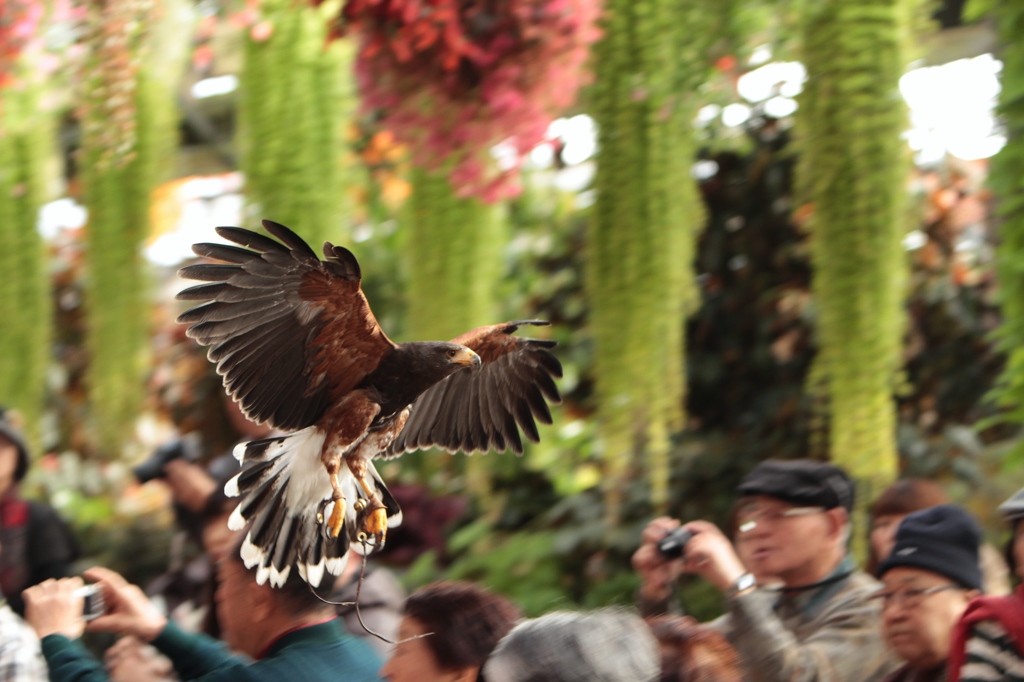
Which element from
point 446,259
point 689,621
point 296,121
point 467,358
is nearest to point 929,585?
point 689,621

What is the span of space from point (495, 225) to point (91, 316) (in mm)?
905

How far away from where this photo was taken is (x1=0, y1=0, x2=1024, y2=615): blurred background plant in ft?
5.81

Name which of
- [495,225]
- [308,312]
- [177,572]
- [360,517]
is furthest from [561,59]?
[177,572]

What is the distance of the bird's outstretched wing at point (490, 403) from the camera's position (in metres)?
1.54

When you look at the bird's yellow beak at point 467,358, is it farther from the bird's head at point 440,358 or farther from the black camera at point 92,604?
the black camera at point 92,604

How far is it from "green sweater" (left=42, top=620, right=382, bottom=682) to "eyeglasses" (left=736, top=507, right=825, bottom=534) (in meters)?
0.59

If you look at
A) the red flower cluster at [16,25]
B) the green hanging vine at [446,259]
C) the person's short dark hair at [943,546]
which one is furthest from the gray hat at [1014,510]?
the red flower cluster at [16,25]

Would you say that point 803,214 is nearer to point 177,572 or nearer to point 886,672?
point 886,672

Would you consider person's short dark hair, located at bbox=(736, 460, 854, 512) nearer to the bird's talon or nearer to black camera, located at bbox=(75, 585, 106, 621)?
the bird's talon

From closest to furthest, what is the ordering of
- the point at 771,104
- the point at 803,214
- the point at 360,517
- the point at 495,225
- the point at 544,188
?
the point at 360,517 → the point at 495,225 → the point at 803,214 → the point at 771,104 → the point at 544,188

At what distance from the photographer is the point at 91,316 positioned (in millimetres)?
2471

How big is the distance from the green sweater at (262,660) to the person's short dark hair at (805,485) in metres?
0.62

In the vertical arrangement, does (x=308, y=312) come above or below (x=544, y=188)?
above

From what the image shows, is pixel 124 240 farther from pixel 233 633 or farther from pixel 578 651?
pixel 578 651
